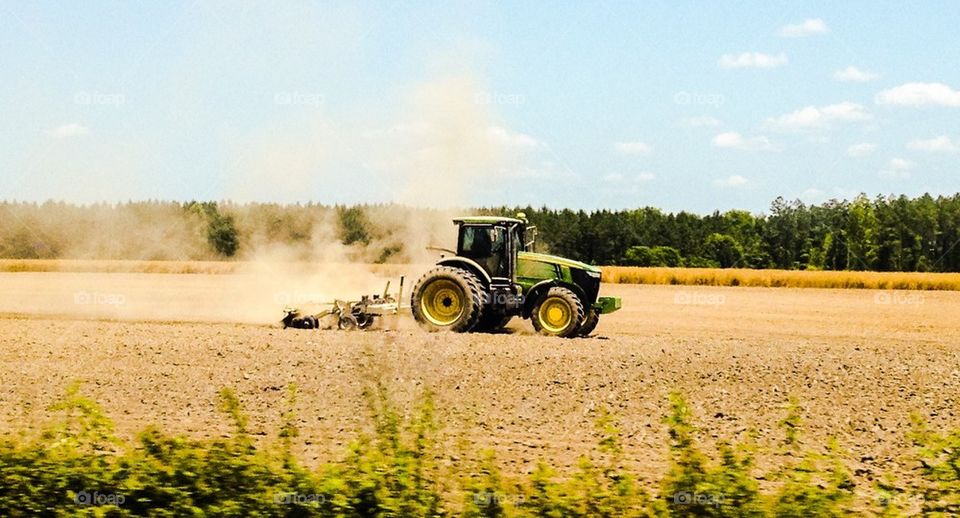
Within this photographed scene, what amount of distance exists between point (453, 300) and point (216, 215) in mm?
25085

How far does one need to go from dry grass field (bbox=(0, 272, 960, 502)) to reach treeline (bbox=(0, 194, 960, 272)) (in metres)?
6.65

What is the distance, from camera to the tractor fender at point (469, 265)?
21906 mm

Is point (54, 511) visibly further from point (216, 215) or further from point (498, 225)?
point (216, 215)

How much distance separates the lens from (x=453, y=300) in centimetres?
2173

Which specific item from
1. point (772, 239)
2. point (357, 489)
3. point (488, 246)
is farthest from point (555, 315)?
point (772, 239)

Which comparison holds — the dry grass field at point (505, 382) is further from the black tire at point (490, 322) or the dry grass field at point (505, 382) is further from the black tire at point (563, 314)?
the black tire at point (490, 322)

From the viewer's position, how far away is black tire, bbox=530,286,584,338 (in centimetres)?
2125
